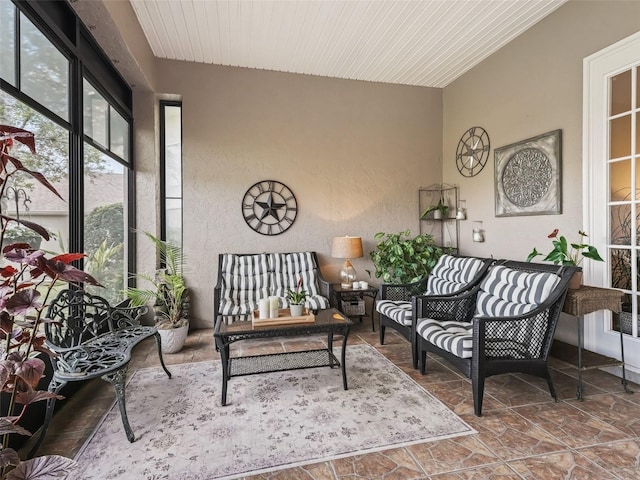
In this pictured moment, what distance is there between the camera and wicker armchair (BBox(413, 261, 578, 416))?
91.8 inches

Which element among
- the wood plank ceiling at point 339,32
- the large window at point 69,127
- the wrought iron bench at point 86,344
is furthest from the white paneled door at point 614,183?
the large window at point 69,127

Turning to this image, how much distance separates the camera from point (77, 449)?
1976mm

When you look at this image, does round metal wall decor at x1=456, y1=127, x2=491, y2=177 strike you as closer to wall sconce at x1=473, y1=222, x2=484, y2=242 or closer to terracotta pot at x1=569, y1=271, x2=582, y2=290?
A: wall sconce at x1=473, y1=222, x2=484, y2=242

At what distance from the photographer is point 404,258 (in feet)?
14.9

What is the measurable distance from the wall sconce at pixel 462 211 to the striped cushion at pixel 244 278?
268 centimetres

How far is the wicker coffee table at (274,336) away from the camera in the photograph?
8.39 feet

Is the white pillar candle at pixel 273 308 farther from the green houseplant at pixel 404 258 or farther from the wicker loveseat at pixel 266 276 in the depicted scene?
the green houseplant at pixel 404 258

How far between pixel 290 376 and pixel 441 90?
15.2 ft

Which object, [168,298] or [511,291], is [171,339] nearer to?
[168,298]

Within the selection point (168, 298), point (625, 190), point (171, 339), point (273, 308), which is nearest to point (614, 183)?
point (625, 190)

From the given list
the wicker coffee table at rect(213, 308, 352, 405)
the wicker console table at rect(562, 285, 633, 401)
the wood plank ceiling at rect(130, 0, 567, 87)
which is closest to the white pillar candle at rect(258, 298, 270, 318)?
the wicker coffee table at rect(213, 308, 352, 405)

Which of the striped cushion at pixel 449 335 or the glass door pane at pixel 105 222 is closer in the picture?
the striped cushion at pixel 449 335

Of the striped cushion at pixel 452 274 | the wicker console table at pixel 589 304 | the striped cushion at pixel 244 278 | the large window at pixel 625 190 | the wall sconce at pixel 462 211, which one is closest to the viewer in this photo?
the wicker console table at pixel 589 304

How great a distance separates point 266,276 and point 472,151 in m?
3.18
